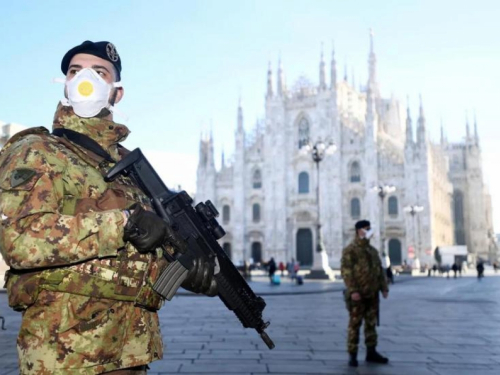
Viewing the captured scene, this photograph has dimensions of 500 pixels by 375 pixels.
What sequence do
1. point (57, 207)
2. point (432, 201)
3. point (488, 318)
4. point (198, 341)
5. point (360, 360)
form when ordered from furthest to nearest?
1. point (432, 201)
2. point (488, 318)
3. point (198, 341)
4. point (360, 360)
5. point (57, 207)

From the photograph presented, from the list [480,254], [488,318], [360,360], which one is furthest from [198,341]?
[480,254]

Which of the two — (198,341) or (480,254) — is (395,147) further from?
(198,341)

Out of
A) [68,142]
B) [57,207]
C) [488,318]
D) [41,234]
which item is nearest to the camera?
[41,234]

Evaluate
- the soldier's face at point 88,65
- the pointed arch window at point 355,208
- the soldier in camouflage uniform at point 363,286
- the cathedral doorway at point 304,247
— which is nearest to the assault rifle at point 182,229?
the soldier's face at point 88,65

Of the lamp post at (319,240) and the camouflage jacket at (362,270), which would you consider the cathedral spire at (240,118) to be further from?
the camouflage jacket at (362,270)

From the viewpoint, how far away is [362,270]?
634cm

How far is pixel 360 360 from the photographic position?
6.09m

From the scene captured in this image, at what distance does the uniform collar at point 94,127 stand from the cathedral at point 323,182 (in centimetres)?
3825

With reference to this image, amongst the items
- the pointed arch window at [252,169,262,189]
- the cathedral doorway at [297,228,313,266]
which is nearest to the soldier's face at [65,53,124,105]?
the cathedral doorway at [297,228,313,266]

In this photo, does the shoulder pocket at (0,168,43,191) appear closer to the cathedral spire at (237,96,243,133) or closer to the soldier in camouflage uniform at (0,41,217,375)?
the soldier in camouflage uniform at (0,41,217,375)

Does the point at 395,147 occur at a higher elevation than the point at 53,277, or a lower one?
higher

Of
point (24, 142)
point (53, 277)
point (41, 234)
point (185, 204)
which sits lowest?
point (53, 277)

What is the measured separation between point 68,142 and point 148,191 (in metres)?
0.41

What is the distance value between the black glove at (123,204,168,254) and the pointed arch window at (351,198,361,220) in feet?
138
